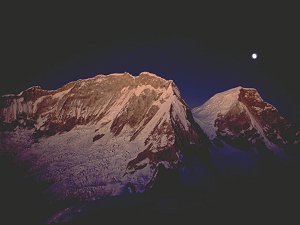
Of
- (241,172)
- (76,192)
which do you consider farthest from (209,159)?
(76,192)

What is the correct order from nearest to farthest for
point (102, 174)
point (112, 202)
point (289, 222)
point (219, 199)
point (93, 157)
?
1. point (289, 222)
2. point (112, 202)
3. point (219, 199)
4. point (102, 174)
5. point (93, 157)

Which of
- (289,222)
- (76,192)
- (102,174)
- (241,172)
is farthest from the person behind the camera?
(241,172)

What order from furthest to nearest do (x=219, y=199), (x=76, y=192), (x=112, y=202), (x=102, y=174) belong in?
(x=102, y=174) < (x=76, y=192) < (x=219, y=199) < (x=112, y=202)

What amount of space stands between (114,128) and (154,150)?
4391 cm

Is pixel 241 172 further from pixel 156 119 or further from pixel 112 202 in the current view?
pixel 112 202

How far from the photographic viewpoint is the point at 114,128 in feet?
626

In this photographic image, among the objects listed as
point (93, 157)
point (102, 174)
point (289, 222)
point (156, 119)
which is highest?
point (156, 119)

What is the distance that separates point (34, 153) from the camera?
7776 inches

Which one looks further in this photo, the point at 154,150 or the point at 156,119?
the point at 156,119

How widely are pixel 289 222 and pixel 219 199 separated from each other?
2684 inches

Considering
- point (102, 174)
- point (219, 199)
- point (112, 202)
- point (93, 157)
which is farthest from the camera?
point (93, 157)

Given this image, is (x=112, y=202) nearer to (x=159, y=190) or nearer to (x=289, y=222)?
(x=159, y=190)

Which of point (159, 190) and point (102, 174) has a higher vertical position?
point (102, 174)

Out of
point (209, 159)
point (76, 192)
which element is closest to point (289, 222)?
point (76, 192)
